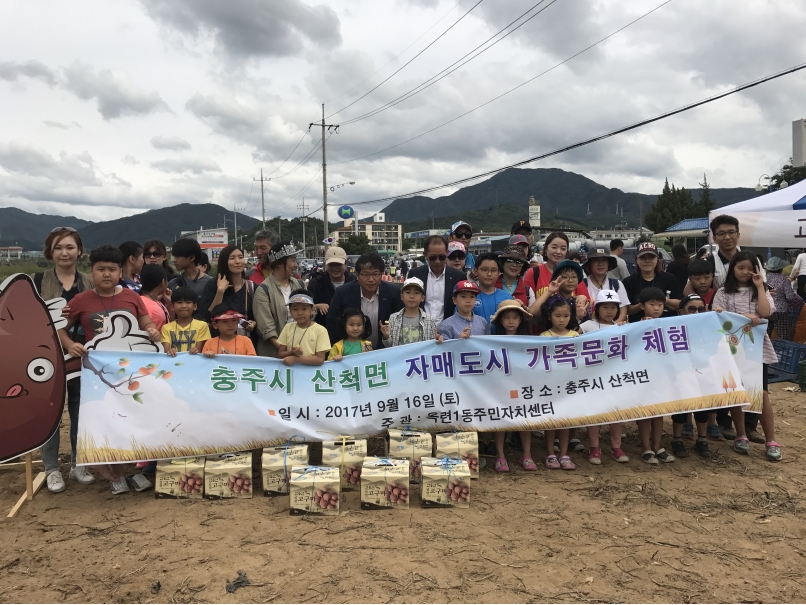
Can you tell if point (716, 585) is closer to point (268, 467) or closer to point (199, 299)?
point (268, 467)

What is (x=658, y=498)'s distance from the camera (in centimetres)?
412

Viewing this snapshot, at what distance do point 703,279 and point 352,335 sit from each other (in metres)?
3.65

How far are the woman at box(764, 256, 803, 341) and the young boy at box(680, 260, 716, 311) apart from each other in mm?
593

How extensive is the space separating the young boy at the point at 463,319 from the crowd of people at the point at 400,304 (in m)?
0.01

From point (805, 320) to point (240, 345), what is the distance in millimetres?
7852

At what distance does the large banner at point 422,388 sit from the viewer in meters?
4.20

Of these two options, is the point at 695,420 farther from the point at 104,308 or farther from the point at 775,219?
the point at 104,308

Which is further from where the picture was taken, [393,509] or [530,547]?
[393,509]

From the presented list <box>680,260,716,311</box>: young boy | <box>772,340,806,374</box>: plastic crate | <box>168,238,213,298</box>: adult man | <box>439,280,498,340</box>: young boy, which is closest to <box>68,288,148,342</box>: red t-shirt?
<box>168,238,213,298</box>: adult man

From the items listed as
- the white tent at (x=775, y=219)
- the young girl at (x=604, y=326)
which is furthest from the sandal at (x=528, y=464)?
the white tent at (x=775, y=219)

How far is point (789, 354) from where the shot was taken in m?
7.50

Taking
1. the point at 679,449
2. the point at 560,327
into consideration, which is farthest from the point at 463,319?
the point at 679,449

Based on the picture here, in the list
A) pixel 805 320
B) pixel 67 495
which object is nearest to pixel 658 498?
pixel 67 495

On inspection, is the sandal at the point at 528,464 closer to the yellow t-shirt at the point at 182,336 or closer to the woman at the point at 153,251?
the yellow t-shirt at the point at 182,336
